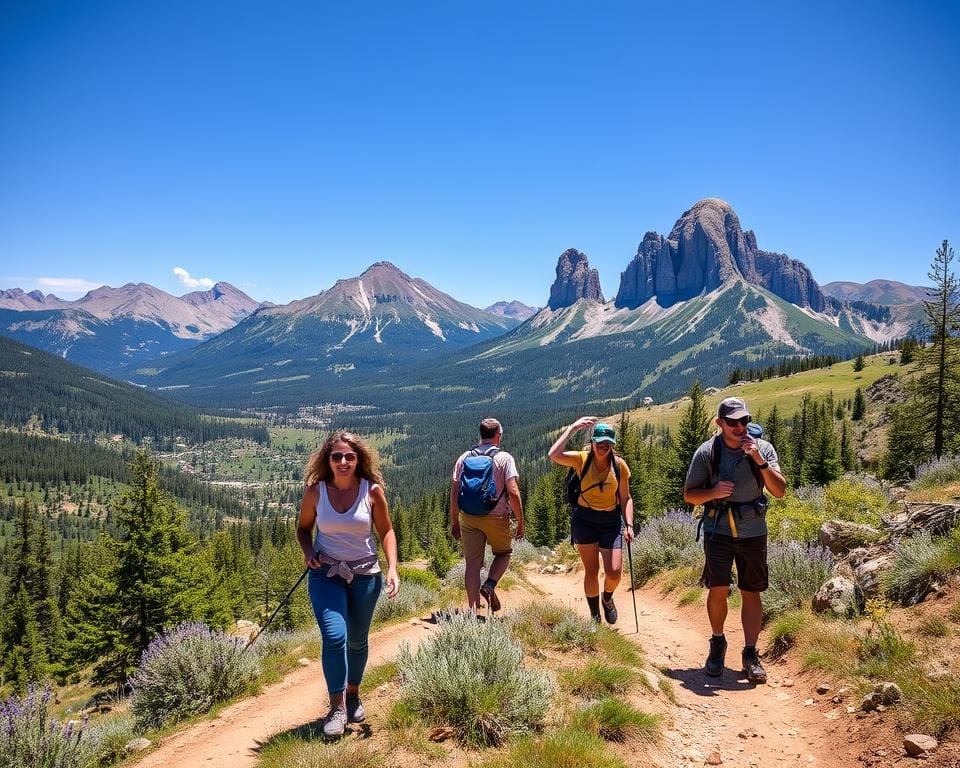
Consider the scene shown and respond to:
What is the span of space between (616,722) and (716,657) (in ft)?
8.04

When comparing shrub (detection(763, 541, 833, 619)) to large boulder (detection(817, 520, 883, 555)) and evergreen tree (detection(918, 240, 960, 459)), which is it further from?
evergreen tree (detection(918, 240, 960, 459))

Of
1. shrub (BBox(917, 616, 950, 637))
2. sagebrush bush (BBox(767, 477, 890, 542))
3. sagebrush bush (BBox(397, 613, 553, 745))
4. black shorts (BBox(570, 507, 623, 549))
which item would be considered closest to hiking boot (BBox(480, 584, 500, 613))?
black shorts (BBox(570, 507, 623, 549))

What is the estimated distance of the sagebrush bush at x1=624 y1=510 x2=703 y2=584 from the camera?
12656mm

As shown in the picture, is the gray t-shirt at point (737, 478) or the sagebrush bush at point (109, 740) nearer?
the sagebrush bush at point (109, 740)

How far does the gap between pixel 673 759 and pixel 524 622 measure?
263 cm

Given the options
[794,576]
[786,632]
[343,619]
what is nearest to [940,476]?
[794,576]

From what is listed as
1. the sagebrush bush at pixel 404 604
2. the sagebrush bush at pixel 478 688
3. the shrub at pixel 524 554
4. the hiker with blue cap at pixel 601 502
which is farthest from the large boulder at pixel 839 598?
the shrub at pixel 524 554

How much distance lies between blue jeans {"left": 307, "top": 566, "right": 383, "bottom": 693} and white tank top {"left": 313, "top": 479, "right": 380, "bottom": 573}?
0.21 metres

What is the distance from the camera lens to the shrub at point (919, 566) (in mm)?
6272

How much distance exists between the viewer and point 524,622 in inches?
285

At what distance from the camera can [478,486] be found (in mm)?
6977

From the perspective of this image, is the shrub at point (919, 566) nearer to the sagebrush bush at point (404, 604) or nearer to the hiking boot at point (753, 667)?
the hiking boot at point (753, 667)

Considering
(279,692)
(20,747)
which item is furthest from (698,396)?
(20,747)

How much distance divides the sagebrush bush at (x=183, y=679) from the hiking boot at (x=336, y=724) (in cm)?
342
